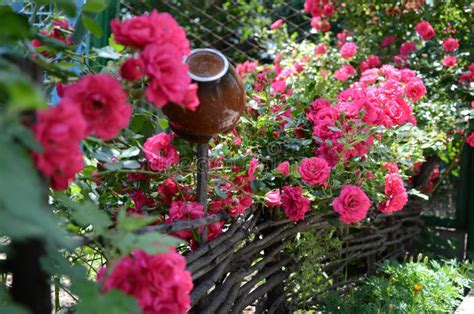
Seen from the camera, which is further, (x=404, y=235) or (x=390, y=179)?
(x=404, y=235)

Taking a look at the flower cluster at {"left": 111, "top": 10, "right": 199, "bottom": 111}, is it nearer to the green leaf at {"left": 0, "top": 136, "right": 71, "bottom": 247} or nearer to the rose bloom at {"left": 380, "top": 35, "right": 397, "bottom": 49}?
the green leaf at {"left": 0, "top": 136, "right": 71, "bottom": 247}

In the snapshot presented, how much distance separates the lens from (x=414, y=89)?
258 cm

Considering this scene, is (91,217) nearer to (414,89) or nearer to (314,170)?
(314,170)

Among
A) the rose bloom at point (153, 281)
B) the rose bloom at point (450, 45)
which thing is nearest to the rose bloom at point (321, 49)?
the rose bloom at point (450, 45)

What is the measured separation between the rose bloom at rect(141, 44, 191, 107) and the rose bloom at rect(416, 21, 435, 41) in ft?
8.73

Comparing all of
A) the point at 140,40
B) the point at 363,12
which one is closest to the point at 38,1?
the point at 140,40

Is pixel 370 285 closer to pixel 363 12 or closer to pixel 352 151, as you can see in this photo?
pixel 352 151

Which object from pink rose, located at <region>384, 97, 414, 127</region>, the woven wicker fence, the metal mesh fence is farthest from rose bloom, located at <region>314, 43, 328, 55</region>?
pink rose, located at <region>384, 97, 414, 127</region>

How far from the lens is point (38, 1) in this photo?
1455 millimetres

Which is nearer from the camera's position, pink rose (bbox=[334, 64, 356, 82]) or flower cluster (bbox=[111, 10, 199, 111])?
flower cluster (bbox=[111, 10, 199, 111])

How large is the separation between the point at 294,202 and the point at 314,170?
120 mm

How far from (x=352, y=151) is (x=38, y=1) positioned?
1.09 meters

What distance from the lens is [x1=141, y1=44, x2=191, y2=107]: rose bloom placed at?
112cm

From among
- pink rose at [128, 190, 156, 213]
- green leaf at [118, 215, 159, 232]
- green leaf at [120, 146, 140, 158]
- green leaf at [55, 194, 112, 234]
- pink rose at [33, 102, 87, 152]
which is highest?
pink rose at [33, 102, 87, 152]
